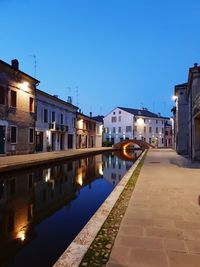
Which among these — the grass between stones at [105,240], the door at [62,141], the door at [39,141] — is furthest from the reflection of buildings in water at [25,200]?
the door at [62,141]

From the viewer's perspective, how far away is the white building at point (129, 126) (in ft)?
232

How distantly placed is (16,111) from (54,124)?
1114 cm

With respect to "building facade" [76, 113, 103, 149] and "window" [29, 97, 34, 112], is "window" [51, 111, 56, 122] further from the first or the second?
"building facade" [76, 113, 103, 149]

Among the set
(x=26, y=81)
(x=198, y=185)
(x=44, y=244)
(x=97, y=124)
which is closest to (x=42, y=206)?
(x=44, y=244)

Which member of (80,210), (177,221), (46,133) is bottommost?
(80,210)

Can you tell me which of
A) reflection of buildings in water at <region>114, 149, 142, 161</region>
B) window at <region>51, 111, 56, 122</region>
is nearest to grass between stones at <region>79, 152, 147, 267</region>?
reflection of buildings in water at <region>114, 149, 142, 161</region>

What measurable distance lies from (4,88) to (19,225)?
723 inches

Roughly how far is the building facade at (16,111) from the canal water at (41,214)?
386 inches

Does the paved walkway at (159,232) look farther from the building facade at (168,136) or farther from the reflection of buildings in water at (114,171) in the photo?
the building facade at (168,136)

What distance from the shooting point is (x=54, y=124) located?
35.7 metres

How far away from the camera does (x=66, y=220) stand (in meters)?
7.18

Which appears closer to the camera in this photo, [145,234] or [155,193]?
[145,234]

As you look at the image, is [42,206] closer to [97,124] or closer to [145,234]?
[145,234]

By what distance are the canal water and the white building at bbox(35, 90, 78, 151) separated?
61.3 feet
